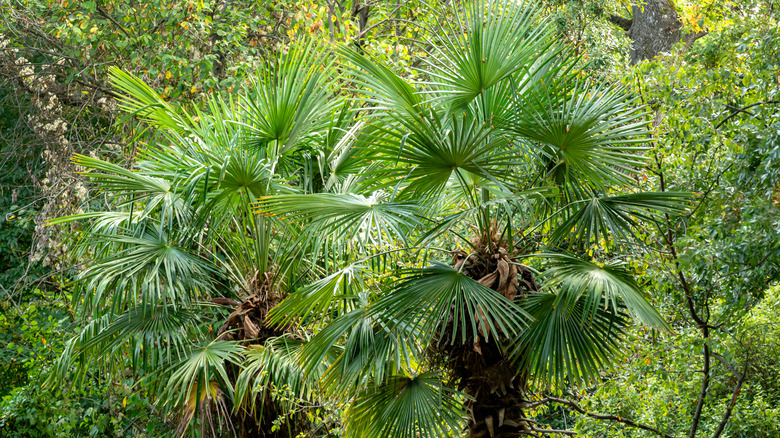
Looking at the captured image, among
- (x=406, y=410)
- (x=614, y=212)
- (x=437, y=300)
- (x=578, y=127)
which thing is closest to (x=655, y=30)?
(x=578, y=127)

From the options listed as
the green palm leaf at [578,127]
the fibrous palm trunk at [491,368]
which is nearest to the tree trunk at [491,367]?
A: the fibrous palm trunk at [491,368]

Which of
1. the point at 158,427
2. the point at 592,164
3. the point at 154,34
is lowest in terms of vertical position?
the point at 158,427

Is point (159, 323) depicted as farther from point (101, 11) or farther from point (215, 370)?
point (101, 11)

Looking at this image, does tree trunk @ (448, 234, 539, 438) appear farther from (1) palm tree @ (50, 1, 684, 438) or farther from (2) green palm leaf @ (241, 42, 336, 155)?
(2) green palm leaf @ (241, 42, 336, 155)

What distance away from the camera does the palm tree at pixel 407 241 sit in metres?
3.47

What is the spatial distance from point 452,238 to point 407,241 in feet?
4.24

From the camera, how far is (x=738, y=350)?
491 centimetres

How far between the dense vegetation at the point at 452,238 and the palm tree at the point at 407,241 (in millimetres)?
19

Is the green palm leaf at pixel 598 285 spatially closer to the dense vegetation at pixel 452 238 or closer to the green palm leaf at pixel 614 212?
the dense vegetation at pixel 452 238

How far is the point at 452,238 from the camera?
5.05 meters

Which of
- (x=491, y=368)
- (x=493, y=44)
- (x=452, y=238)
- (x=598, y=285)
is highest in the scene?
(x=493, y=44)

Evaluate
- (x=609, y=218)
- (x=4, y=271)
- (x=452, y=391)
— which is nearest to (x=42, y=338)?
(x=4, y=271)

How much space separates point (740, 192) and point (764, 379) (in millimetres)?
1952

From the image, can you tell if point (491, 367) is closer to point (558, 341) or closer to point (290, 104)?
point (558, 341)
